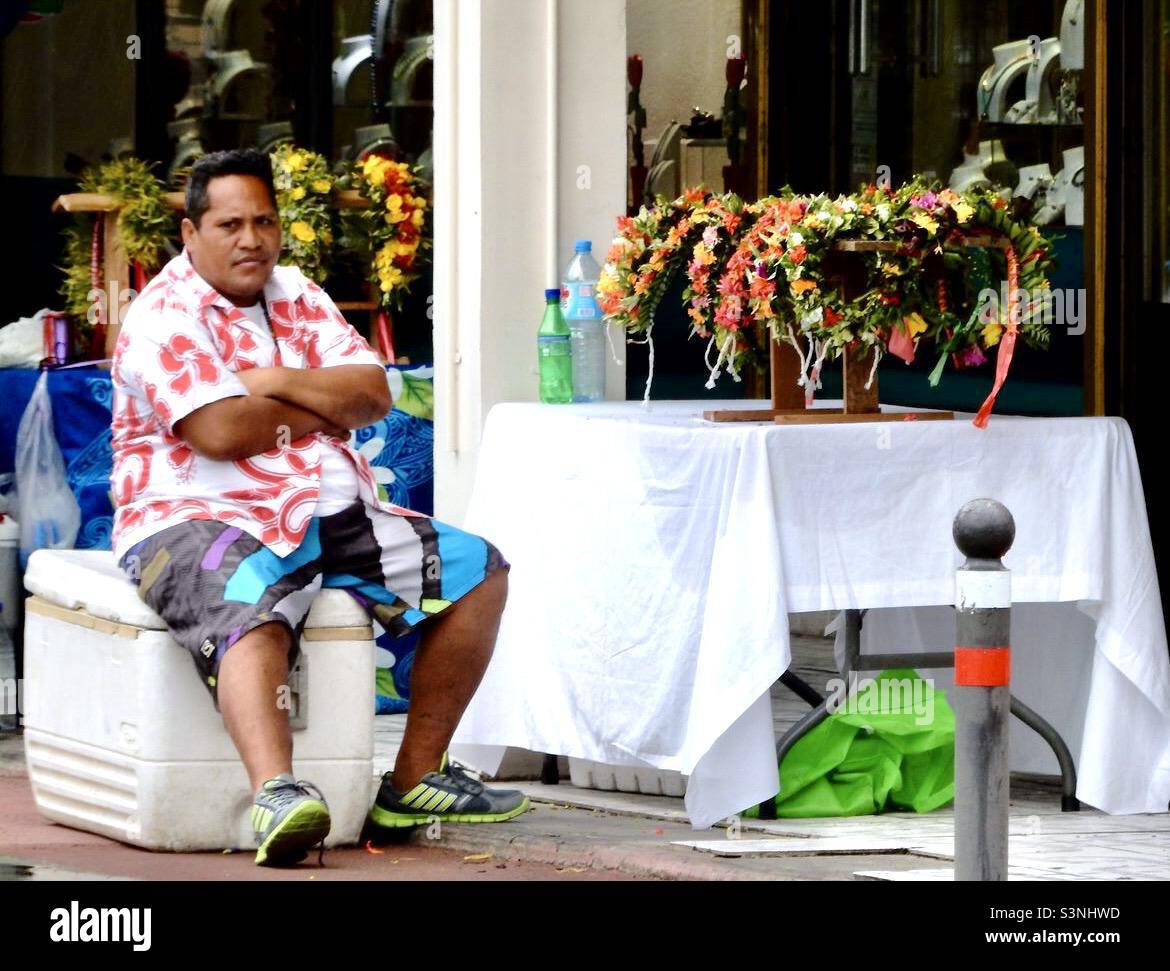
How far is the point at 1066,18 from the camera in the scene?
7805mm

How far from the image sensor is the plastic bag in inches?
311

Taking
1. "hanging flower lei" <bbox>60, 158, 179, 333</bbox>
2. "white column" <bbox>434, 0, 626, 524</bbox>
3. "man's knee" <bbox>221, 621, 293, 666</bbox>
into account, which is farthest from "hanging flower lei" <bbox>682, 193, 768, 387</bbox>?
"hanging flower lei" <bbox>60, 158, 179, 333</bbox>

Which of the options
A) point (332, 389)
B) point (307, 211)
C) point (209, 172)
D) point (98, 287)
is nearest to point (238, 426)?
point (332, 389)

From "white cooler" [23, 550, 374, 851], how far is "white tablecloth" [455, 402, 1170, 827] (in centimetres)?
77

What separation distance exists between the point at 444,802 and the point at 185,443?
108cm

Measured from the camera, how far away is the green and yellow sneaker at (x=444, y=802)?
6059 mm

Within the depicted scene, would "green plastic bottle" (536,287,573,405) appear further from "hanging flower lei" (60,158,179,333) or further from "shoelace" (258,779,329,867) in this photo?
"hanging flower lei" (60,158,179,333)

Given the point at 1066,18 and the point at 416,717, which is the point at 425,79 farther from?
the point at 416,717

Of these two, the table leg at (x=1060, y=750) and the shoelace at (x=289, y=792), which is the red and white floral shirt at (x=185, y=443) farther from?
the table leg at (x=1060, y=750)

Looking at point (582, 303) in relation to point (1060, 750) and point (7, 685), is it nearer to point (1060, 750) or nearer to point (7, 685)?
point (1060, 750)

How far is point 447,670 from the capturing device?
19.8 ft

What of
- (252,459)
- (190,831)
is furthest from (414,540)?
(190,831)

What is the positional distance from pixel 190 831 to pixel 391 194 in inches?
130

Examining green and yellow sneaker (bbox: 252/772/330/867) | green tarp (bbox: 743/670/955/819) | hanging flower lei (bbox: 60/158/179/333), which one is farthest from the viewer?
hanging flower lei (bbox: 60/158/179/333)
